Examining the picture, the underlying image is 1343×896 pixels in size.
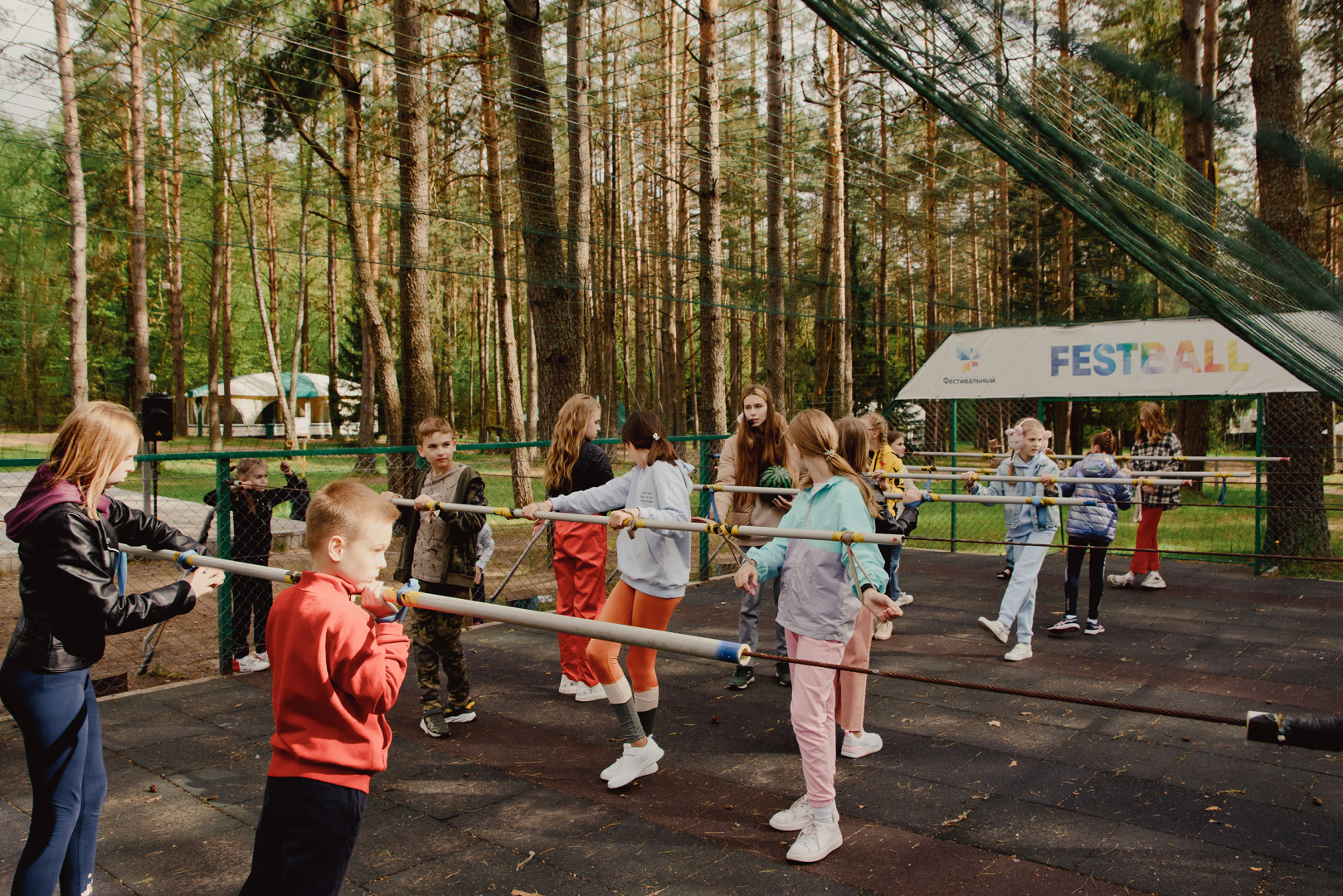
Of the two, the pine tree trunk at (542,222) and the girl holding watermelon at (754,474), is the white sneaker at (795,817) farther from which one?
the pine tree trunk at (542,222)

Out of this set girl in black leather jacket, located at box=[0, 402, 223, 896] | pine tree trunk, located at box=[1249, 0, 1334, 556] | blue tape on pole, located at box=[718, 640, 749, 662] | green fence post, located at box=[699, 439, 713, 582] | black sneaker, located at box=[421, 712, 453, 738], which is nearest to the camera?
blue tape on pole, located at box=[718, 640, 749, 662]

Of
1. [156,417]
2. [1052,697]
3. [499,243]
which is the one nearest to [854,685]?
[1052,697]

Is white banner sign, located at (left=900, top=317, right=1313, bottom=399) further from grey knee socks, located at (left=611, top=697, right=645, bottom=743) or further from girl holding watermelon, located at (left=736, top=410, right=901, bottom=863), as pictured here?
grey knee socks, located at (left=611, top=697, right=645, bottom=743)

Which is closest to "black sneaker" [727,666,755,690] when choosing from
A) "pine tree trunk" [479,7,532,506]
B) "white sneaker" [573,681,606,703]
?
"white sneaker" [573,681,606,703]

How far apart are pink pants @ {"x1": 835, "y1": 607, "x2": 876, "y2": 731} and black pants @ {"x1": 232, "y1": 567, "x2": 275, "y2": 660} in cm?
384

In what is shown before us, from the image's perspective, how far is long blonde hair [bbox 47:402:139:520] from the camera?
2.60 m

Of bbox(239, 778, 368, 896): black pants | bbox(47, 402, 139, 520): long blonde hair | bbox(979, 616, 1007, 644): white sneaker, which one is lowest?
bbox(979, 616, 1007, 644): white sneaker

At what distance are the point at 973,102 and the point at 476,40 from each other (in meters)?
11.4

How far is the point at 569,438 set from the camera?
5.10 metres

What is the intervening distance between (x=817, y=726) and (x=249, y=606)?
4288 millimetres

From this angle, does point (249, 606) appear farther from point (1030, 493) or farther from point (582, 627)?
point (1030, 493)

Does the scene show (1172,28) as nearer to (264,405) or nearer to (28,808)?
(28,808)

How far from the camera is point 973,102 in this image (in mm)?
4914

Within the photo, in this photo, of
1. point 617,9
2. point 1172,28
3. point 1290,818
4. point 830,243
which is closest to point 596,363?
point 830,243
